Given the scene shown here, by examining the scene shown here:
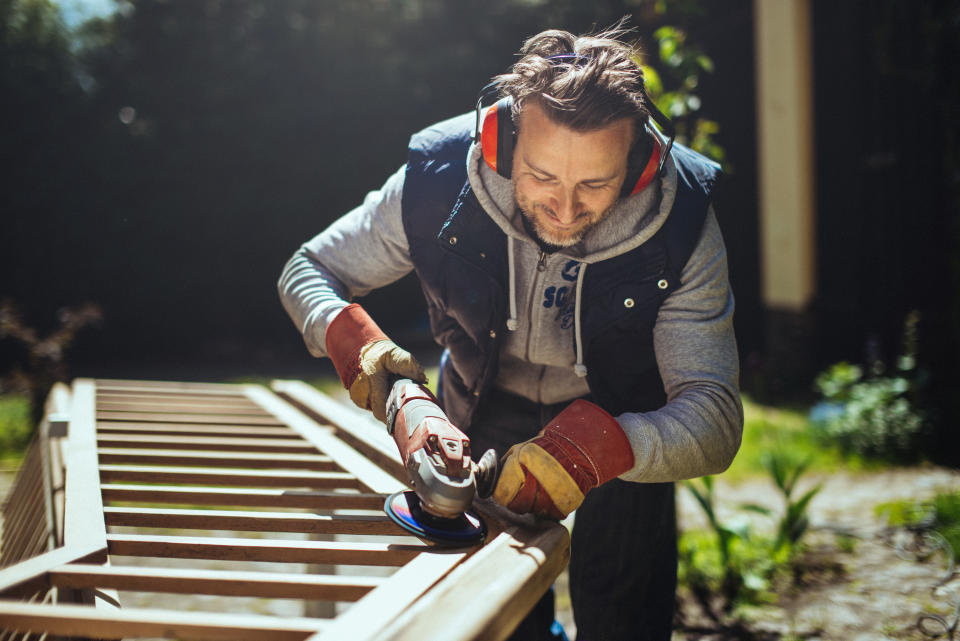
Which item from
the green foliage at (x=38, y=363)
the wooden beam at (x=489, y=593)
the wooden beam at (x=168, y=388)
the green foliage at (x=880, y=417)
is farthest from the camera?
the green foliage at (x=38, y=363)

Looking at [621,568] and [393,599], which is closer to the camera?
[393,599]

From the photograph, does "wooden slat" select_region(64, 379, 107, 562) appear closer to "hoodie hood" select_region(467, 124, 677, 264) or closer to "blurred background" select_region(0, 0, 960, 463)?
"hoodie hood" select_region(467, 124, 677, 264)

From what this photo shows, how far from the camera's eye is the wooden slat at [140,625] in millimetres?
1151

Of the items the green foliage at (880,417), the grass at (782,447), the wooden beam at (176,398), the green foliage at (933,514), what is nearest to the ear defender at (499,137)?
the wooden beam at (176,398)

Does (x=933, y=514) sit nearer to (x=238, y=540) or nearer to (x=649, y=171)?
(x=649, y=171)

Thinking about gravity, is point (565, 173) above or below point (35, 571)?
above

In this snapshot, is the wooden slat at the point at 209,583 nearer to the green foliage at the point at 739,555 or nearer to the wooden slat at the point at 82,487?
the wooden slat at the point at 82,487

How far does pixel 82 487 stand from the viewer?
1909 mm

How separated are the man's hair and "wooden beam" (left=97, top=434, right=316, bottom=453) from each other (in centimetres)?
128

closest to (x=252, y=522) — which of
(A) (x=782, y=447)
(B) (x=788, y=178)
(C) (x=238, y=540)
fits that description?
(C) (x=238, y=540)

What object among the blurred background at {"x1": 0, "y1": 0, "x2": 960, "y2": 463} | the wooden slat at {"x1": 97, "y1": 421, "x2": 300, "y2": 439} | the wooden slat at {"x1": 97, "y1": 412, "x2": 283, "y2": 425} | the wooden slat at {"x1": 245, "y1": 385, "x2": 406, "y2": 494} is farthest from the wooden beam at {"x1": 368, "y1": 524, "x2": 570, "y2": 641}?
the blurred background at {"x1": 0, "y1": 0, "x2": 960, "y2": 463}

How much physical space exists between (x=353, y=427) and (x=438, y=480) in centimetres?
117

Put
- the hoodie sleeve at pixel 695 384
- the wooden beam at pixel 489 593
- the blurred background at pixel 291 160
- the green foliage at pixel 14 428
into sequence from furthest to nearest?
1. the blurred background at pixel 291 160
2. the green foliage at pixel 14 428
3. the hoodie sleeve at pixel 695 384
4. the wooden beam at pixel 489 593

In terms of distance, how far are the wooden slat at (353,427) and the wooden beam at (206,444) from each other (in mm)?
165
